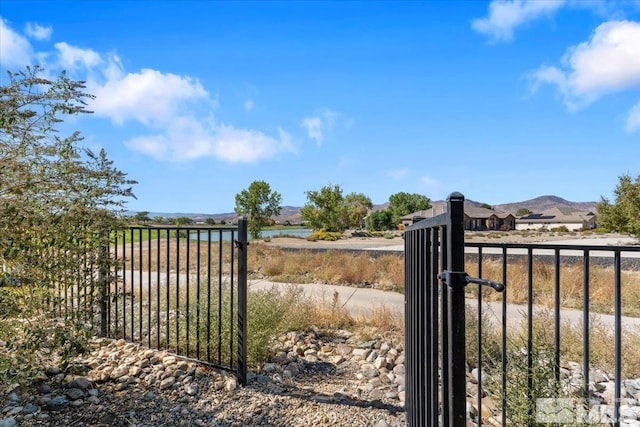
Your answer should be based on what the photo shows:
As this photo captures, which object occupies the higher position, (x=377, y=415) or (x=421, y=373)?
(x=421, y=373)

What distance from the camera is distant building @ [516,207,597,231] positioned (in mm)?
57787

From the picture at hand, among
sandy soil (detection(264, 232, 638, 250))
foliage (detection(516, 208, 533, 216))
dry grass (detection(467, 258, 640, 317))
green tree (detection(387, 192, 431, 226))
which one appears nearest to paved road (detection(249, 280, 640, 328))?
dry grass (detection(467, 258, 640, 317))

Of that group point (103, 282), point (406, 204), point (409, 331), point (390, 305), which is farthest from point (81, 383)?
point (406, 204)

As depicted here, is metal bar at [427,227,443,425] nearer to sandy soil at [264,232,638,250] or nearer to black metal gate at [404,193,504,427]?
black metal gate at [404,193,504,427]

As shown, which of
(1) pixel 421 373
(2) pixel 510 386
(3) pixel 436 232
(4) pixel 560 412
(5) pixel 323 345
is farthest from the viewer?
(5) pixel 323 345

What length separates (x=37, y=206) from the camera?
9.02 ft

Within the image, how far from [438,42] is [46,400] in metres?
6.21

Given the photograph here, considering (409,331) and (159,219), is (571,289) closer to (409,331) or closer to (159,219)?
(409,331)

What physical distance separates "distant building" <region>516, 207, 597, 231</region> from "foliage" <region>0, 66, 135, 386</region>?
202 feet

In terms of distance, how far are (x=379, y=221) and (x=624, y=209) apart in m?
38.6

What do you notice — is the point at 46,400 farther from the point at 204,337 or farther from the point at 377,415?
the point at 377,415

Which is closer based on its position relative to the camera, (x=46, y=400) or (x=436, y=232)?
(x=436, y=232)

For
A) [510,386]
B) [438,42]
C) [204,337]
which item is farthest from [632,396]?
[438,42]

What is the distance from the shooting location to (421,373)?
1.62 metres
